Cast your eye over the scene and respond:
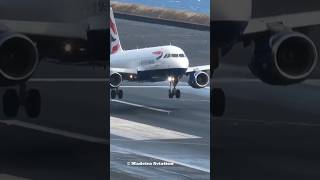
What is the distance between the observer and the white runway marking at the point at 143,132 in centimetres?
302

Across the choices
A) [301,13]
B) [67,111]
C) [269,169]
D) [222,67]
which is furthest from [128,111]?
[301,13]

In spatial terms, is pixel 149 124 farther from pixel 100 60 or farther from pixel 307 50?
pixel 307 50

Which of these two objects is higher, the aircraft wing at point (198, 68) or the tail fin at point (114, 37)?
the tail fin at point (114, 37)

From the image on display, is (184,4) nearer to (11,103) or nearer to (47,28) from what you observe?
(47,28)

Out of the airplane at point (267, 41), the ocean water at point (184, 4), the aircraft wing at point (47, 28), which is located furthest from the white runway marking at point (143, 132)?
the ocean water at point (184, 4)

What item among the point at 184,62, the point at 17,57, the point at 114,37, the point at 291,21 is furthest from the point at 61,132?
the point at 291,21

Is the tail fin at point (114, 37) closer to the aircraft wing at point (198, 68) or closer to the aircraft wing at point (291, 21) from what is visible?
the aircraft wing at point (198, 68)

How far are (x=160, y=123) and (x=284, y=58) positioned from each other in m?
0.67

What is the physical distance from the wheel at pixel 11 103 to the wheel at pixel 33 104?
0.16ft

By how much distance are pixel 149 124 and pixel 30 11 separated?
79cm

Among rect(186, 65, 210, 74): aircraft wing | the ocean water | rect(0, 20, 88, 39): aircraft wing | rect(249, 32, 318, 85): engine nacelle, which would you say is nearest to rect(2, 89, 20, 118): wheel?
rect(0, 20, 88, 39): aircraft wing

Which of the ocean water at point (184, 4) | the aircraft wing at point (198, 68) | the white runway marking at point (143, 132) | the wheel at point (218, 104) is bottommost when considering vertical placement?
the white runway marking at point (143, 132)

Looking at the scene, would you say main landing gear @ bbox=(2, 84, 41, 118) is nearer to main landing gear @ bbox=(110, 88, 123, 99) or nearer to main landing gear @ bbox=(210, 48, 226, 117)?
main landing gear @ bbox=(110, 88, 123, 99)

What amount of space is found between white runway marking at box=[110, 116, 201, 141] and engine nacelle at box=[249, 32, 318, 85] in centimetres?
47
